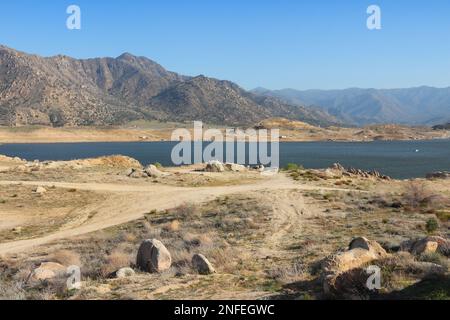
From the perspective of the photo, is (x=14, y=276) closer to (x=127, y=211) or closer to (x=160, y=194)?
(x=127, y=211)

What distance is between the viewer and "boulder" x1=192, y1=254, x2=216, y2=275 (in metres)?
14.8

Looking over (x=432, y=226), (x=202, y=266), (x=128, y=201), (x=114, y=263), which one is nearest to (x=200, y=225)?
(x=128, y=201)

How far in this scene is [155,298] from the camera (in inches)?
476

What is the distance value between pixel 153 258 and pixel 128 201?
1883cm

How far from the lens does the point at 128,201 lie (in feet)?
111

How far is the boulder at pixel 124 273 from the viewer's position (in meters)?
14.4

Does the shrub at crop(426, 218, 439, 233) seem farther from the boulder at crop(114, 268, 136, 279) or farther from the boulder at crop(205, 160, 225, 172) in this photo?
the boulder at crop(205, 160, 225, 172)

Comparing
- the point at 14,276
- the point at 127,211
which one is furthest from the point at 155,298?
the point at 127,211

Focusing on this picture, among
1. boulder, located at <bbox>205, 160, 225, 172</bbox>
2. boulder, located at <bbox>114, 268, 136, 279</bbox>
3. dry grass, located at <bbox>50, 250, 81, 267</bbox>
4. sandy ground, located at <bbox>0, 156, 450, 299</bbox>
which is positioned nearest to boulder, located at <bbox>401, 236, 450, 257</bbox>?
sandy ground, located at <bbox>0, 156, 450, 299</bbox>

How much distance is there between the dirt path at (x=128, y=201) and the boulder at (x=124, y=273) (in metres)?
9.54

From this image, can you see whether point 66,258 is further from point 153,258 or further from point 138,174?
point 138,174

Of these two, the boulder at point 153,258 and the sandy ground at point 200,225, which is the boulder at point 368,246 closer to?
the sandy ground at point 200,225

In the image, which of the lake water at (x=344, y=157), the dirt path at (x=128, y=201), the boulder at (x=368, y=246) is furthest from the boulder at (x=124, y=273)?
the lake water at (x=344, y=157)

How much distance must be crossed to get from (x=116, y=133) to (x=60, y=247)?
173m
